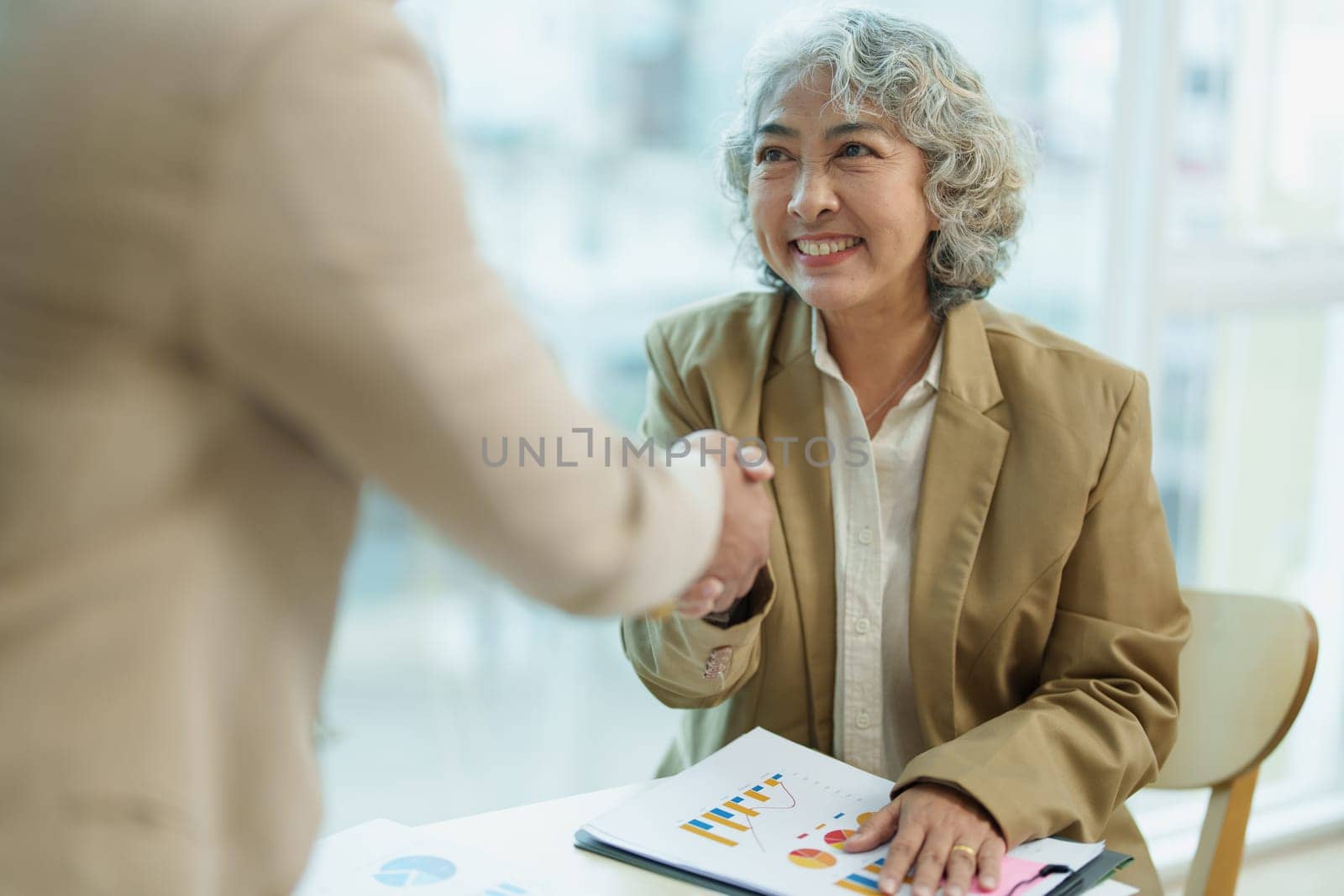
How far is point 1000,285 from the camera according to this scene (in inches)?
104

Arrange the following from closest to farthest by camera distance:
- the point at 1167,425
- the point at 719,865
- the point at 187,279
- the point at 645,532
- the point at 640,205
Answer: the point at 187,279 < the point at 645,532 < the point at 719,865 < the point at 640,205 < the point at 1167,425

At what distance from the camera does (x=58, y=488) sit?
767 mm

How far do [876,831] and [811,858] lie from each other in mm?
79

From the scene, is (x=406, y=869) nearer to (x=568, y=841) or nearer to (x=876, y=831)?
(x=568, y=841)

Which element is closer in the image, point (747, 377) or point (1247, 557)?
point (747, 377)

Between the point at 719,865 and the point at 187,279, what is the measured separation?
728 mm

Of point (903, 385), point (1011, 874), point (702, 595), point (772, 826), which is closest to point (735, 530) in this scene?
point (702, 595)

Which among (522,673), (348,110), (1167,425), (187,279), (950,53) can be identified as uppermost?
(950,53)

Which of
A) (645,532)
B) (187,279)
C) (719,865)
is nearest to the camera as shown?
(187,279)

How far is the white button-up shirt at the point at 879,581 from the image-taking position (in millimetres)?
1594

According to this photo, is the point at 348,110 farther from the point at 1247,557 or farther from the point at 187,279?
the point at 1247,557

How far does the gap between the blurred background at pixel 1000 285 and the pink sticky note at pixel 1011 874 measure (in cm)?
103

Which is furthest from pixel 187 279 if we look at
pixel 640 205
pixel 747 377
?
pixel 640 205

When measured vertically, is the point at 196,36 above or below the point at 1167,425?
above
